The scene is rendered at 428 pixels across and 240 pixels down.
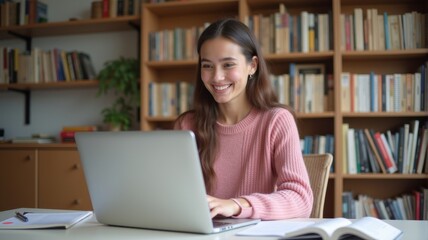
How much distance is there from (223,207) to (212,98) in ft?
2.28

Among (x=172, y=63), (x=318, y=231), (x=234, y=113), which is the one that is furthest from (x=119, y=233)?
(x=172, y=63)

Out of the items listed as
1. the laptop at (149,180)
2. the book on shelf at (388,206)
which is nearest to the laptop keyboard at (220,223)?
the laptop at (149,180)

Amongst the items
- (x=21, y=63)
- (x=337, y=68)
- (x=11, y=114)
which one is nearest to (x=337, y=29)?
(x=337, y=68)

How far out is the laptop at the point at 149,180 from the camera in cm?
82

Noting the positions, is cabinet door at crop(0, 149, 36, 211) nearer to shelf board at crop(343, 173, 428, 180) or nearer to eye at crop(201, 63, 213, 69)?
eye at crop(201, 63, 213, 69)

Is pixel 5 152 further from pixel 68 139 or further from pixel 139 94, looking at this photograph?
pixel 139 94

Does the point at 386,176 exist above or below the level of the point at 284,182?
below

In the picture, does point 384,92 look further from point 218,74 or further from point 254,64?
point 218,74

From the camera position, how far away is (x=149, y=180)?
86cm

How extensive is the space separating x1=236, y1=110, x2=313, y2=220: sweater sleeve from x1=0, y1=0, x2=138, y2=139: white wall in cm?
196

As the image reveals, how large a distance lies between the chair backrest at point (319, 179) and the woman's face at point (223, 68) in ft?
1.19

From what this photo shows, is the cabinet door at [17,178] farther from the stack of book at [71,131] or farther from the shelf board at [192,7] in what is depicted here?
the shelf board at [192,7]

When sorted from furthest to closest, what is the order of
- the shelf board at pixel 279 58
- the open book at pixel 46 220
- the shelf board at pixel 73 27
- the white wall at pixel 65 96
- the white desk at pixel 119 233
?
the white wall at pixel 65 96 < the shelf board at pixel 73 27 < the shelf board at pixel 279 58 < the open book at pixel 46 220 < the white desk at pixel 119 233

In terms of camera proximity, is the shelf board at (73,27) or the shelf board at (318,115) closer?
the shelf board at (318,115)
